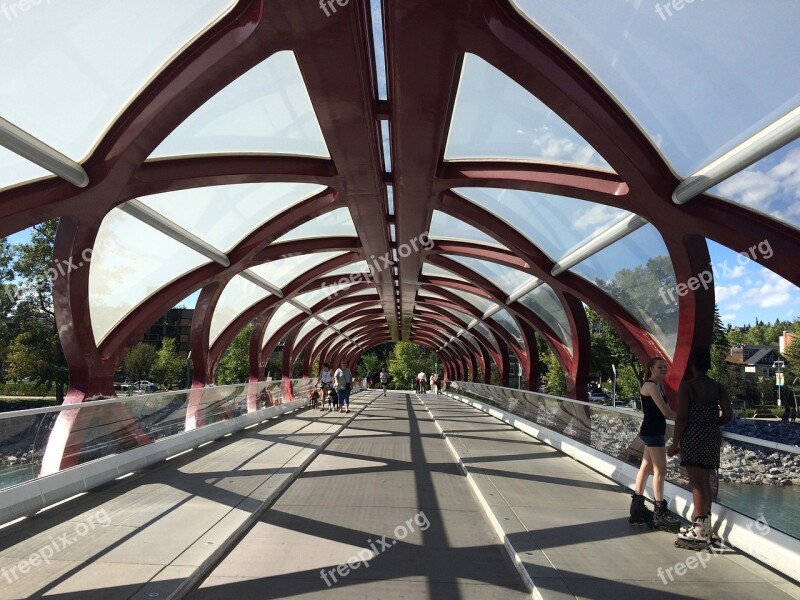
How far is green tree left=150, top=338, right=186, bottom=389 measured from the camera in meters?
62.0

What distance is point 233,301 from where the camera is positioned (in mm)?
19859

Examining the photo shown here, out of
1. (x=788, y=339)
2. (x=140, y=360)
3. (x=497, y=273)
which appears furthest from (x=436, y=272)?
(x=788, y=339)

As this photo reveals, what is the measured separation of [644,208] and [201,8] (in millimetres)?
6427

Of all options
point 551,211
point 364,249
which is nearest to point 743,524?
point 551,211

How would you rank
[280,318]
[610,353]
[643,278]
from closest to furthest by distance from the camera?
[643,278]
[280,318]
[610,353]

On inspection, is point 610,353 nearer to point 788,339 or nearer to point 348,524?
point 788,339

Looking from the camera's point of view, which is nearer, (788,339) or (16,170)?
(16,170)

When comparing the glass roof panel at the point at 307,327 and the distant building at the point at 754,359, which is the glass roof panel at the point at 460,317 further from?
the distant building at the point at 754,359

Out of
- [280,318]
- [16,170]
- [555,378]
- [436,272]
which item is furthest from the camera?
[555,378]

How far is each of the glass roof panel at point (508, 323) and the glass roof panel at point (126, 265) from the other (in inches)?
554

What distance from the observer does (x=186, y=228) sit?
12344 millimetres

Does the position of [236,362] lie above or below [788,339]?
below

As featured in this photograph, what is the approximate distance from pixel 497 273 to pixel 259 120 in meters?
11.6

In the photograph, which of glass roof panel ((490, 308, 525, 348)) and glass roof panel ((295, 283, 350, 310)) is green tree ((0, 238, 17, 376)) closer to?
glass roof panel ((295, 283, 350, 310))
